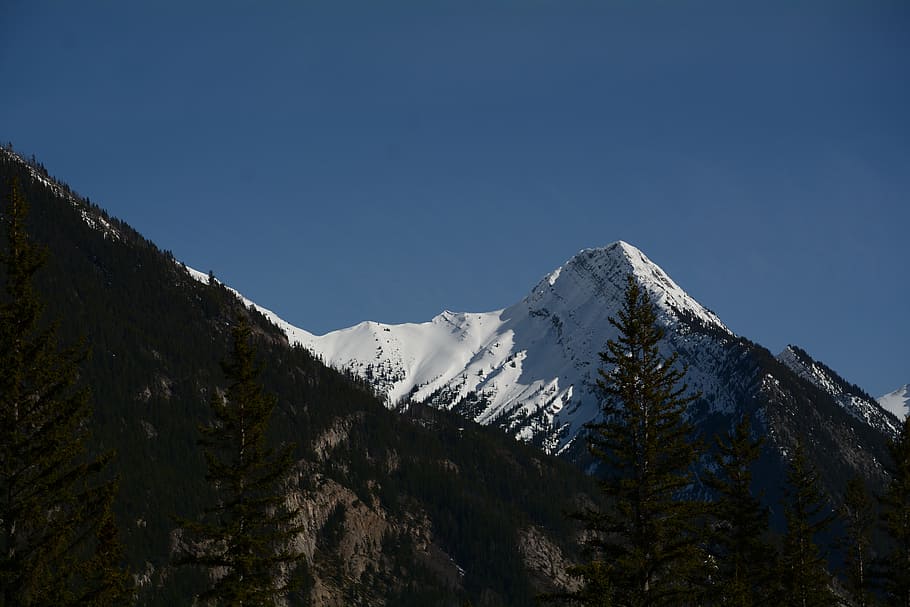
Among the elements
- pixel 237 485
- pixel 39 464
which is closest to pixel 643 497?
pixel 237 485

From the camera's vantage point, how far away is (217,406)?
3972 centimetres

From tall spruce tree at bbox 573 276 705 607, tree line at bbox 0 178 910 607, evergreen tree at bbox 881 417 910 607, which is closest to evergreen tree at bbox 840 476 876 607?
evergreen tree at bbox 881 417 910 607

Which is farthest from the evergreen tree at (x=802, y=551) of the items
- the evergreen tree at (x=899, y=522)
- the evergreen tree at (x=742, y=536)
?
the evergreen tree at (x=899, y=522)

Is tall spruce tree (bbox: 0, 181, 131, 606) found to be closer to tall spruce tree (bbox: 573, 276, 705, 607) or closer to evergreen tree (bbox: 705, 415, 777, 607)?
tall spruce tree (bbox: 573, 276, 705, 607)

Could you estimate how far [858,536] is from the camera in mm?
60469

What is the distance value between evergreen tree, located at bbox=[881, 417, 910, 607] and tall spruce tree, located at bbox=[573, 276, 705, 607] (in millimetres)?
16646

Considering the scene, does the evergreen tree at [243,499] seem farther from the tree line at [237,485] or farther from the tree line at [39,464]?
the tree line at [39,464]

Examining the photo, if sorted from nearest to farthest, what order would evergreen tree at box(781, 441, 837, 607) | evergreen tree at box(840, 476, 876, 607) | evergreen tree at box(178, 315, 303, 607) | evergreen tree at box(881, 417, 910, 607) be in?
1. evergreen tree at box(178, 315, 303, 607)
2. evergreen tree at box(881, 417, 910, 607)
3. evergreen tree at box(781, 441, 837, 607)
4. evergreen tree at box(840, 476, 876, 607)

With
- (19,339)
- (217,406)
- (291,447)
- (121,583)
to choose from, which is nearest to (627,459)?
(291,447)

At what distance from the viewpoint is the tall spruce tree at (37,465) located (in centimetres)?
3359

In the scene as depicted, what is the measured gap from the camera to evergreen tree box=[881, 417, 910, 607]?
53094 millimetres

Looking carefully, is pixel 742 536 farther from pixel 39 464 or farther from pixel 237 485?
pixel 39 464

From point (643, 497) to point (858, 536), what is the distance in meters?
27.0

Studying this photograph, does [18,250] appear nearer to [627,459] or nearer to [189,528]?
[189,528]
